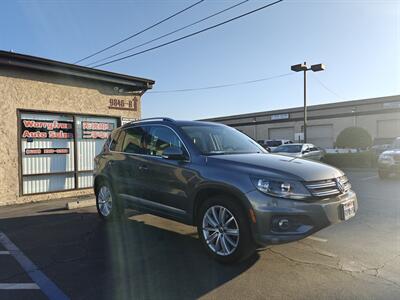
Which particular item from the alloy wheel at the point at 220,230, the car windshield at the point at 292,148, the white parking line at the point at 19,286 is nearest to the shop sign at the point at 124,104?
the alloy wheel at the point at 220,230

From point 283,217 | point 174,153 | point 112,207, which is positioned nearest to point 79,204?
point 112,207

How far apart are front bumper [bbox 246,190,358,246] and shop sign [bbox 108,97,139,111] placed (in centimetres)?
869

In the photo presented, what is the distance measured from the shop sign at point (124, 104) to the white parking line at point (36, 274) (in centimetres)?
669

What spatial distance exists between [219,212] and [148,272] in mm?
1183

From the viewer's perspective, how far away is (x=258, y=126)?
5053 cm

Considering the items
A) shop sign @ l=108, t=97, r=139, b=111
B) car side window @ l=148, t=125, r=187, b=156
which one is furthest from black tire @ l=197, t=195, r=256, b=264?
shop sign @ l=108, t=97, r=139, b=111

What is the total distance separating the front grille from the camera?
13.6ft

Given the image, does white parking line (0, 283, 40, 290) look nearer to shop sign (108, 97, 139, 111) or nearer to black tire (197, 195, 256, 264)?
black tire (197, 195, 256, 264)

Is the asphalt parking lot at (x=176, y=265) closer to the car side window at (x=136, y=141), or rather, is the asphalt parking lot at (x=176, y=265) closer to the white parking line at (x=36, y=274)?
the white parking line at (x=36, y=274)

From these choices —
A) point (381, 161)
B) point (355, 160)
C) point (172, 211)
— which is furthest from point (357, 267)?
point (355, 160)

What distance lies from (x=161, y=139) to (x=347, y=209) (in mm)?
2982

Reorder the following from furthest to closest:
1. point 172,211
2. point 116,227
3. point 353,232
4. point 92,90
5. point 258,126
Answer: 1. point 258,126
2. point 92,90
3. point 116,227
4. point 353,232
5. point 172,211

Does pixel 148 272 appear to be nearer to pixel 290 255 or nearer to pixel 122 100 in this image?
pixel 290 255

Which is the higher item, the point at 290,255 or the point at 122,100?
the point at 122,100
